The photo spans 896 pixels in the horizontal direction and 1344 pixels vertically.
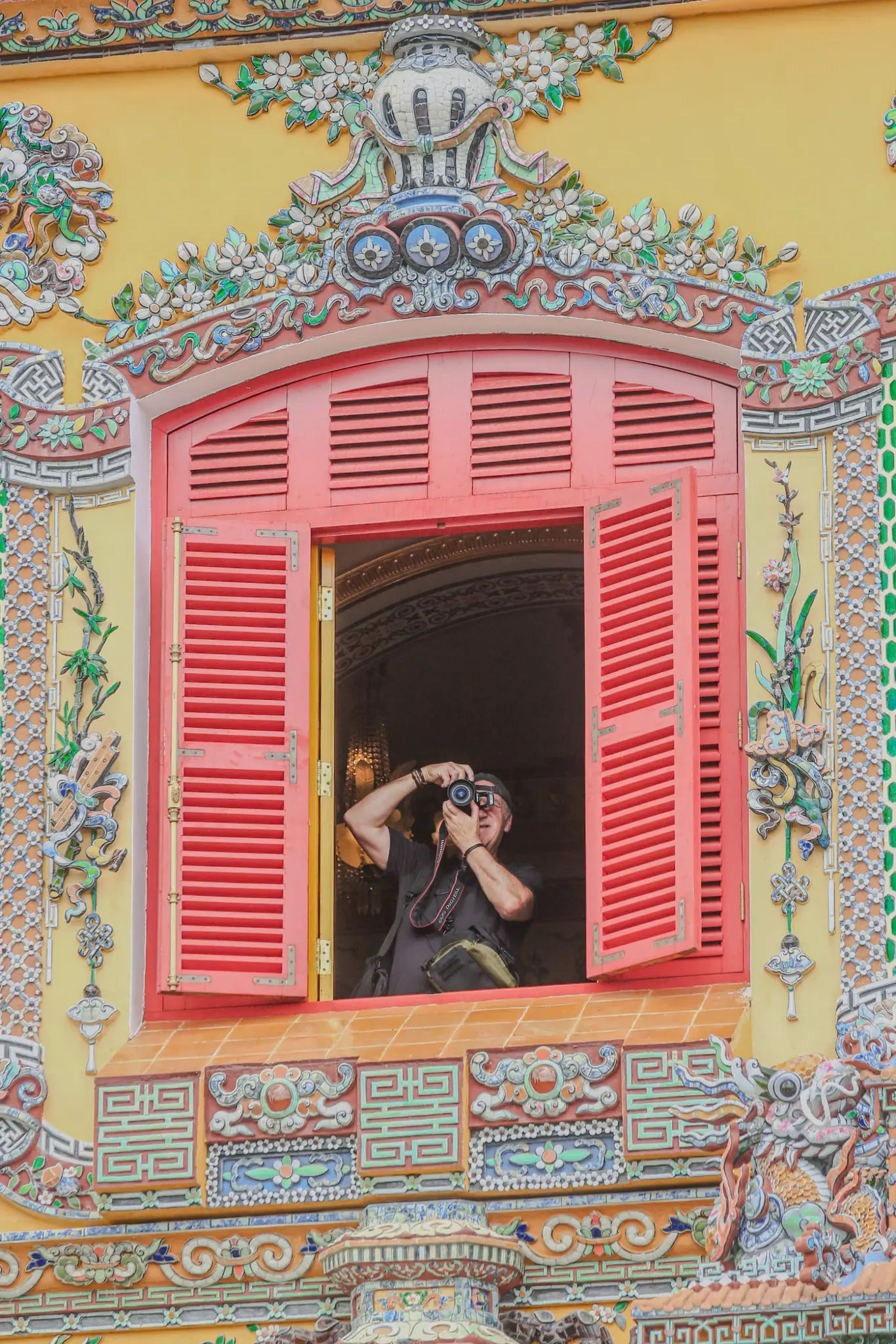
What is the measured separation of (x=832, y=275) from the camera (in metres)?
15.8

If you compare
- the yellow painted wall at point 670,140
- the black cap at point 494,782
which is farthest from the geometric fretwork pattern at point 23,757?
the black cap at point 494,782

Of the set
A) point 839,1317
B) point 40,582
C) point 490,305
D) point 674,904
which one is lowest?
point 839,1317

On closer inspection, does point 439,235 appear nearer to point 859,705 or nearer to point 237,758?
point 237,758

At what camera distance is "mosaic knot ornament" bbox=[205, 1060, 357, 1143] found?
15.1 metres

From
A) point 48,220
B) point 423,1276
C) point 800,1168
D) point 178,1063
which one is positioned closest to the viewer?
point 800,1168

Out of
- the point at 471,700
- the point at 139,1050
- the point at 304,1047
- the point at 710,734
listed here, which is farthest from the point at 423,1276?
the point at 471,700

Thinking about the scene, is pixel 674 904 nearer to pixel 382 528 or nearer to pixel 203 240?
pixel 382 528

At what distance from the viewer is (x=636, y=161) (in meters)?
16.1

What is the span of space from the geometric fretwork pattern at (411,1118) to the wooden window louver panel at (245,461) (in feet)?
8.61

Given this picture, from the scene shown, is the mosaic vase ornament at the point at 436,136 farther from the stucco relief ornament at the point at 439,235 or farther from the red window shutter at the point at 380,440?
the red window shutter at the point at 380,440

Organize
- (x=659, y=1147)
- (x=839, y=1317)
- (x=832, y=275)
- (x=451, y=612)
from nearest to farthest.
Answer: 1. (x=839, y=1317)
2. (x=659, y=1147)
3. (x=832, y=275)
4. (x=451, y=612)

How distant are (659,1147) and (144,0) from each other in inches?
206

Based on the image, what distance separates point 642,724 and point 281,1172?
2190 mm

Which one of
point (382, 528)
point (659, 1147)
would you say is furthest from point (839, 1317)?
point (382, 528)
